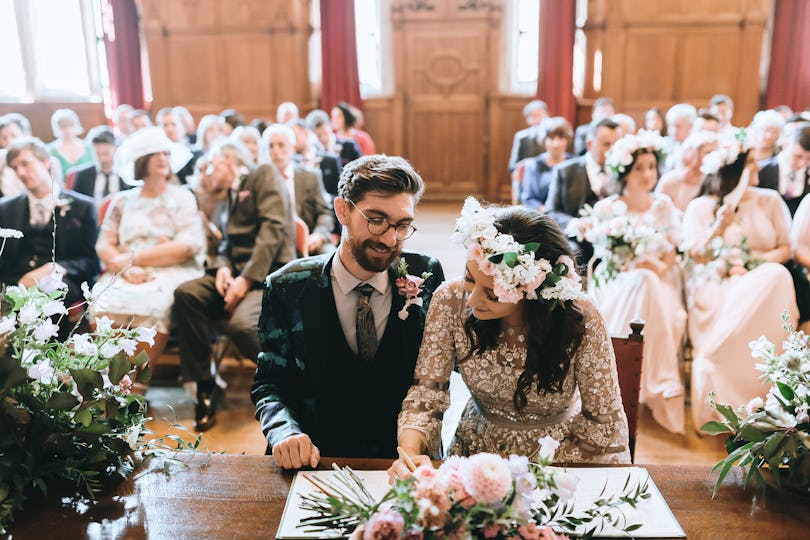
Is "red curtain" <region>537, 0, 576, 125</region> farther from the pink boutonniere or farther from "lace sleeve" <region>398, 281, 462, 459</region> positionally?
"lace sleeve" <region>398, 281, 462, 459</region>

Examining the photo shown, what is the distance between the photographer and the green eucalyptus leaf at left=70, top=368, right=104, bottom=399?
5.07 ft

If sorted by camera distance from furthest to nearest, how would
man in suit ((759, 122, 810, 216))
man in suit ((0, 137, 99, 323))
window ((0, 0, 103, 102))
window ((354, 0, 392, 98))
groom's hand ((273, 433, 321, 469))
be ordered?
1. window ((354, 0, 392, 98))
2. window ((0, 0, 103, 102))
3. man in suit ((759, 122, 810, 216))
4. man in suit ((0, 137, 99, 323))
5. groom's hand ((273, 433, 321, 469))

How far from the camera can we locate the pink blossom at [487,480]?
112cm

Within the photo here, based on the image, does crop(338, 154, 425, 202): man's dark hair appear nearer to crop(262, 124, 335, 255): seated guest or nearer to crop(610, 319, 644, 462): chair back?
crop(610, 319, 644, 462): chair back

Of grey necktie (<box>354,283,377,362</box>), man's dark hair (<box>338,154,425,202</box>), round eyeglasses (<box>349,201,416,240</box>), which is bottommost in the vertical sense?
grey necktie (<box>354,283,377,362</box>)

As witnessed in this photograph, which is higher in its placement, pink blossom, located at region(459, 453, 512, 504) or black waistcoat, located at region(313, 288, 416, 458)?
pink blossom, located at region(459, 453, 512, 504)

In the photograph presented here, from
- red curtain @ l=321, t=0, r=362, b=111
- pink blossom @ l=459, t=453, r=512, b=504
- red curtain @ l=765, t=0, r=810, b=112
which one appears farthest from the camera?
red curtain @ l=321, t=0, r=362, b=111

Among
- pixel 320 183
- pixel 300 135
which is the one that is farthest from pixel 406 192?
pixel 300 135

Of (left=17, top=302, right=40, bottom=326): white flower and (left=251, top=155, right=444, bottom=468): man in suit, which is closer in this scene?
(left=17, top=302, right=40, bottom=326): white flower

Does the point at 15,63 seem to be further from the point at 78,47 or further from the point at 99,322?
the point at 99,322

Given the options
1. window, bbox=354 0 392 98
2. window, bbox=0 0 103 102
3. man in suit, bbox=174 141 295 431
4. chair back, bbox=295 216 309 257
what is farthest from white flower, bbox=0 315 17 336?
window, bbox=0 0 103 102

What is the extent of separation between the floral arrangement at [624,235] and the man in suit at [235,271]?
1.86 meters

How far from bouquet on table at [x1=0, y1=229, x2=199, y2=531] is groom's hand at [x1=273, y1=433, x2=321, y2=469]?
30 centimetres

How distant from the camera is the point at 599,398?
6.22 ft
